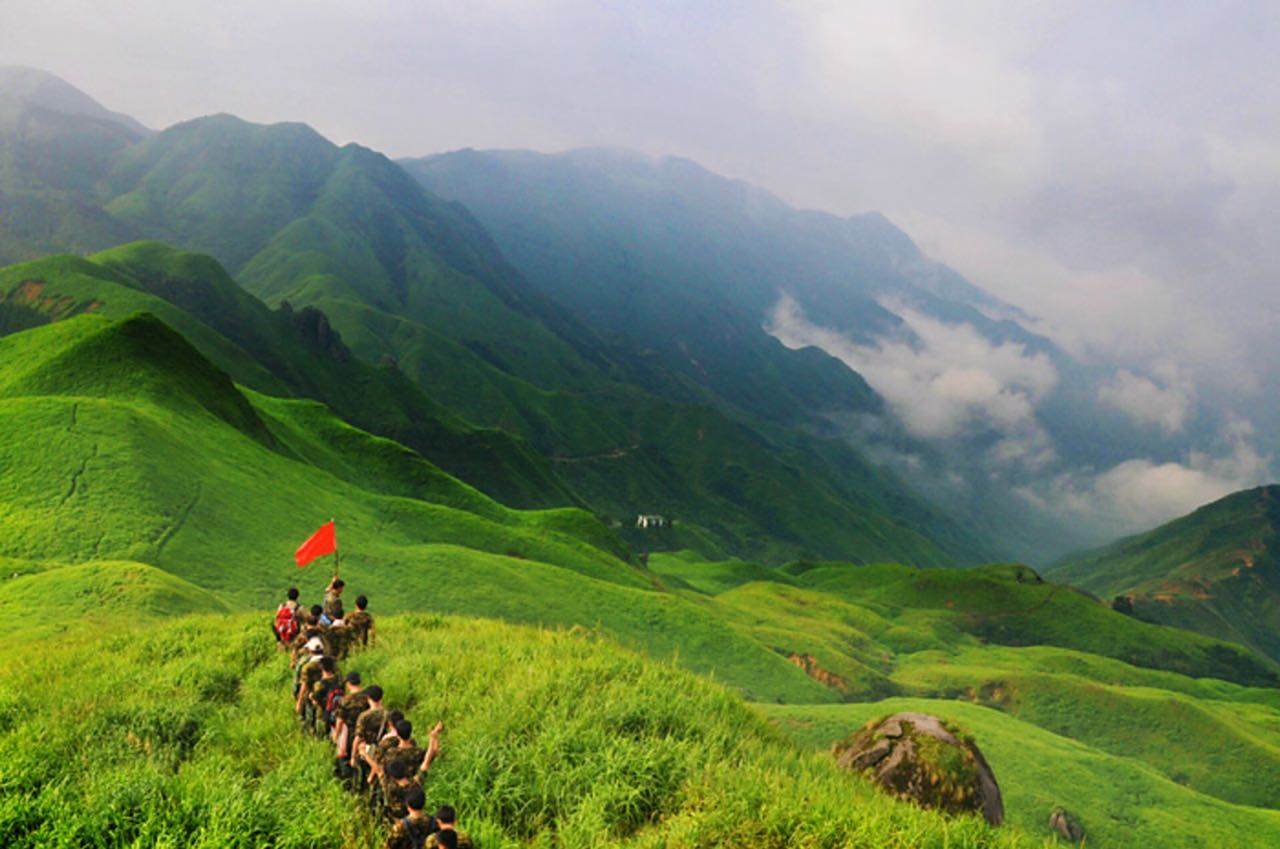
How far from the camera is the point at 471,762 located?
37.6 feet

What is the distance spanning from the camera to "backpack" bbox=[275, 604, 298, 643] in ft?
61.4

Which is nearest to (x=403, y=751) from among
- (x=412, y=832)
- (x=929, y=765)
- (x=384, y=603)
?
(x=412, y=832)

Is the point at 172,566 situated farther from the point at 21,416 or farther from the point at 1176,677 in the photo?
the point at 1176,677

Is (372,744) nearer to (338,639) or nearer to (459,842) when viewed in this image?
(459,842)

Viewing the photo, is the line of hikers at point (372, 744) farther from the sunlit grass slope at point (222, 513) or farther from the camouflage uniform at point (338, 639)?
the sunlit grass slope at point (222, 513)

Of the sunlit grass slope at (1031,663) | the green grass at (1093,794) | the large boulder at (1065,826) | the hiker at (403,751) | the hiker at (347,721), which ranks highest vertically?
the hiker at (403,751)

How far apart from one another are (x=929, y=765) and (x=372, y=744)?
15662 mm

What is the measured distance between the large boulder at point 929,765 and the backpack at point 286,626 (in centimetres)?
1598

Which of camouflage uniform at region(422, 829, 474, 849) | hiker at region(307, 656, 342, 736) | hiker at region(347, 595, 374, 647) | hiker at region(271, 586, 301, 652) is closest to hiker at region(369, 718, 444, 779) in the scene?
camouflage uniform at region(422, 829, 474, 849)

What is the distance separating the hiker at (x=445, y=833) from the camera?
8820 millimetres

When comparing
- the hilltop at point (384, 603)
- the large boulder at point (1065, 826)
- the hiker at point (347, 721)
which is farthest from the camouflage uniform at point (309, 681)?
the large boulder at point (1065, 826)

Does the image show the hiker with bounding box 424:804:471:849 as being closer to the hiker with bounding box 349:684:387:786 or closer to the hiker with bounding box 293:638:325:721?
the hiker with bounding box 349:684:387:786

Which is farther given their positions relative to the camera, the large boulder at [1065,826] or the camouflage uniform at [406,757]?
the large boulder at [1065,826]

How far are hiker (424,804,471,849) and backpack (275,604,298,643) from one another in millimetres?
11792
